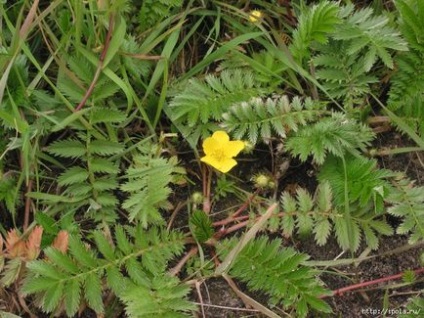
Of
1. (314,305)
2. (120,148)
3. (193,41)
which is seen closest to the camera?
(314,305)

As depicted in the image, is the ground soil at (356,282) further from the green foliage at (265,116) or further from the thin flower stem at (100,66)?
the thin flower stem at (100,66)

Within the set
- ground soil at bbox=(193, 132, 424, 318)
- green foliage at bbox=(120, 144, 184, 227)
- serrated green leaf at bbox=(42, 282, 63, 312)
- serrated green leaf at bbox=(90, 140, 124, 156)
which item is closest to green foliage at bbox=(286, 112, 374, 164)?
ground soil at bbox=(193, 132, 424, 318)

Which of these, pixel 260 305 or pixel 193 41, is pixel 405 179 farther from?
pixel 193 41

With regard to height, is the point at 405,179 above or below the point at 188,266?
above

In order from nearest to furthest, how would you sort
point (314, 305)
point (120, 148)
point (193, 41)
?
point (314, 305) → point (120, 148) → point (193, 41)

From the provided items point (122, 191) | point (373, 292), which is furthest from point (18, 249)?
point (373, 292)

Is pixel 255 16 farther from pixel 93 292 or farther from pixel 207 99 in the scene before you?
pixel 93 292

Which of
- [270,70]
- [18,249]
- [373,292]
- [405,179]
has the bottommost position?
[373,292]
